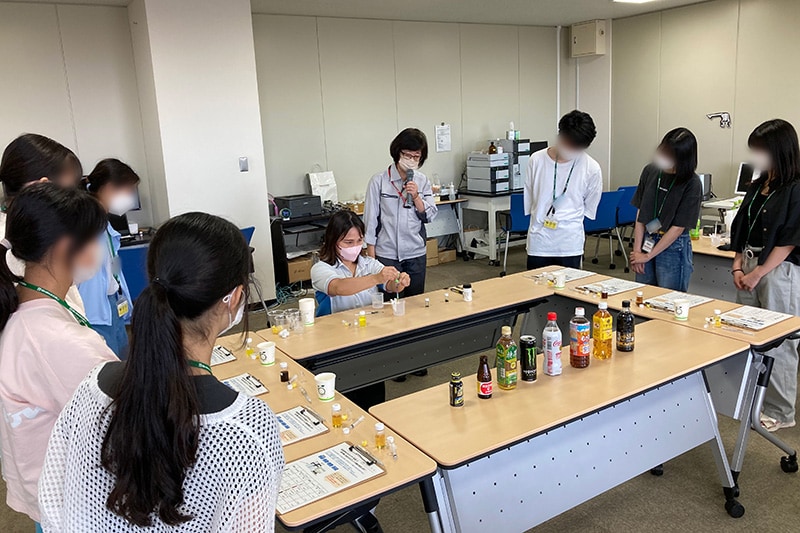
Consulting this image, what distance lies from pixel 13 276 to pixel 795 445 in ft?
10.5

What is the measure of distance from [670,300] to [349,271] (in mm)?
1532

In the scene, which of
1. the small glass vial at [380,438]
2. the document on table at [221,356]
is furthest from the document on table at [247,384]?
the small glass vial at [380,438]

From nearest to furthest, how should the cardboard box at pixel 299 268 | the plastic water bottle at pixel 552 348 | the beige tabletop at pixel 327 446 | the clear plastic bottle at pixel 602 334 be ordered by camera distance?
the beige tabletop at pixel 327 446 < the plastic water bottle at pixel 552 348 < the clear plastic bottle at pixel 602 334 < the cardboard box at pixel 299 268

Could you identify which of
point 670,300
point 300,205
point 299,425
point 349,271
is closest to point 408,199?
point 349,271

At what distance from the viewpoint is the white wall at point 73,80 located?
4859 millimetres

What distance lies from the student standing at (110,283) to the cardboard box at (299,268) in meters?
3.18

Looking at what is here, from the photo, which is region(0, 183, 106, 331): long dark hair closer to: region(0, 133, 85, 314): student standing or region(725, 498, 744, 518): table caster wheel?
region(0, 133, 85, 314): student standing

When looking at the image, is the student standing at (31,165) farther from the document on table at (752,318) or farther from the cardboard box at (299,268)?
the cardboard box at (299,268)

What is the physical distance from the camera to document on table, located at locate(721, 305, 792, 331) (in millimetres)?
2484

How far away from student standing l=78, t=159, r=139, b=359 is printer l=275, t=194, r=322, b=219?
3025 millimetres

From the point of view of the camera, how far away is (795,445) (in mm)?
2826

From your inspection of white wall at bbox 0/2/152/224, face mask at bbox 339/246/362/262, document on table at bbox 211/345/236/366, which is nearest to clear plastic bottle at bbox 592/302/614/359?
face mask at bbox 339/246/362/262

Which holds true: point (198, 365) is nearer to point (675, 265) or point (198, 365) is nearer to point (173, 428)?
point (173, 428)

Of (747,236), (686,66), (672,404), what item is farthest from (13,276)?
(686,66)
